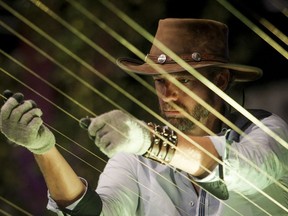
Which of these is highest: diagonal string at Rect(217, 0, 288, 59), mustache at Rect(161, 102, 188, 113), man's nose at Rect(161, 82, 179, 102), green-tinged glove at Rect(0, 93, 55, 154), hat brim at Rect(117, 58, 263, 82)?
diagonal string at Rect(217, 0, 288, 59)

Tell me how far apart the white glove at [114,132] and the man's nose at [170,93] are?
78 centimetres

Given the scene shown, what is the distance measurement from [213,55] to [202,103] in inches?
9.3

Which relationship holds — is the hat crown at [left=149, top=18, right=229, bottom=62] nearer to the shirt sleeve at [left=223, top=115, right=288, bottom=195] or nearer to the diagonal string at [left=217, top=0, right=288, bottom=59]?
the shirt sleeve at [left=223, top=115, right=288, bottom=195]

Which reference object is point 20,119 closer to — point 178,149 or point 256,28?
point 178,149

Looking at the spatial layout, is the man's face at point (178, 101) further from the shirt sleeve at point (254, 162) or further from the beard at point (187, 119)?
the shirt sleeve at point (254, 162)

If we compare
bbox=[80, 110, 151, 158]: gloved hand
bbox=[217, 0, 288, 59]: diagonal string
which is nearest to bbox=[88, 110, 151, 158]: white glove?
bbox=[80, 110, 151, 158]: gloved hand

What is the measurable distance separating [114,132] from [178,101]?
0.93 meters

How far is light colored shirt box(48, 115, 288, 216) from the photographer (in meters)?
2.91

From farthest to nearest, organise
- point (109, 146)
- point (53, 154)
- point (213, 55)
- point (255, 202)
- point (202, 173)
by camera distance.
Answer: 1. point (213, 55)
2. point (255, 202)
3. point (53, 154)
4. point (202, 173)
5. point (109, 146)

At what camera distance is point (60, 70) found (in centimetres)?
512

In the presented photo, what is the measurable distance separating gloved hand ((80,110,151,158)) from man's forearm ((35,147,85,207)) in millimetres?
498

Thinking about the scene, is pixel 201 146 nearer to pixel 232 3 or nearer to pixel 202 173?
pixel 202 173

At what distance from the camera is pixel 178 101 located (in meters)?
3.48

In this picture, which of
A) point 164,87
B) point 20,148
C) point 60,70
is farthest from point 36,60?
point 164,87
